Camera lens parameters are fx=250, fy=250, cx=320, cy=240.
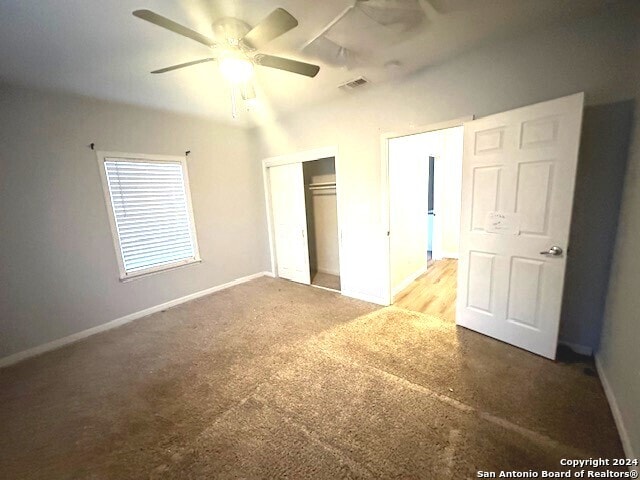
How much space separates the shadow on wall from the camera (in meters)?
1.80

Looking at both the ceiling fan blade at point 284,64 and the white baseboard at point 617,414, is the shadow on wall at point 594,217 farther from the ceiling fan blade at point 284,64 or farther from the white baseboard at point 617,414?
the ceiling fan blade at point 284,64

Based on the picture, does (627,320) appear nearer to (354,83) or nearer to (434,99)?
(434,99)

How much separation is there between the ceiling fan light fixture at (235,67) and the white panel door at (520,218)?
1.92 meters

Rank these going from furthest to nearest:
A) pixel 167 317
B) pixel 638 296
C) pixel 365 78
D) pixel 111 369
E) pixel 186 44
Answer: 1. pixel 167 317
2. pixel 365 78
3. pixel 111 369
4. pixel 186 44
5. pixel 638 296

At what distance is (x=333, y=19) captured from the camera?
5.58ft

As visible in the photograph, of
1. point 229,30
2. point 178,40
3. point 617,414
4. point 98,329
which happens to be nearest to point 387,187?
point 229,30

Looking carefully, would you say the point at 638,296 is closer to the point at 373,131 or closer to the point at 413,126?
the point at 413,126

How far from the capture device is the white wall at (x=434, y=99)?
1790 mm

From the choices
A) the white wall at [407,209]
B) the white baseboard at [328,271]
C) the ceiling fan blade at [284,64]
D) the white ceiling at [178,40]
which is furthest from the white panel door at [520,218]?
the white baseboard at [328,271]

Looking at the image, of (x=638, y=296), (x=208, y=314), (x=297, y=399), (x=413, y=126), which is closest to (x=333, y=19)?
(x=413, y=126)

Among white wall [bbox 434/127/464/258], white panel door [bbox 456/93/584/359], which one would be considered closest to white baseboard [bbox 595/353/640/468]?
white panel door [bbox 456/93/584/359]

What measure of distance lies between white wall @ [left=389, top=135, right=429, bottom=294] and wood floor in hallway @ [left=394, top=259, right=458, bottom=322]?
0.47ft

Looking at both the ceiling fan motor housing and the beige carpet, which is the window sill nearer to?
the beige carpet

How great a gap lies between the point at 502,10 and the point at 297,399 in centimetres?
305
